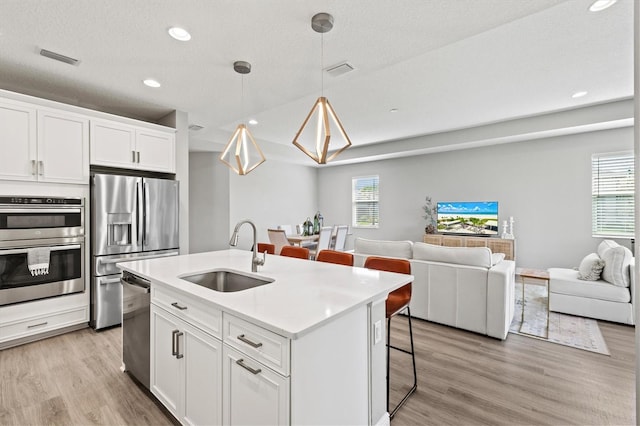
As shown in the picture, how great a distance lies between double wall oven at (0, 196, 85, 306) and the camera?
2.82m

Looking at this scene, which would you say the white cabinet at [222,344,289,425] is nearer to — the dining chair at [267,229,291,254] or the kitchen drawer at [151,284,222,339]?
the kitchen drawer at [151,284,222,339]

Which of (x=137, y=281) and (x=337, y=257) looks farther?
(x=337, y=257)

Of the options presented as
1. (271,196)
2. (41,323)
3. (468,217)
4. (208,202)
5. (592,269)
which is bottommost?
(41,323)

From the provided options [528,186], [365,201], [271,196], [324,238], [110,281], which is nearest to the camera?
[110,281]

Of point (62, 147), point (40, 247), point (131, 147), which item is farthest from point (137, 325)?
point (131, 147)

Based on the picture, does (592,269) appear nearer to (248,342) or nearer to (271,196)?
(248,342)

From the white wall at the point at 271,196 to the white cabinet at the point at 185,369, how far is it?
4.80m

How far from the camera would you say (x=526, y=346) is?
292 centimetres

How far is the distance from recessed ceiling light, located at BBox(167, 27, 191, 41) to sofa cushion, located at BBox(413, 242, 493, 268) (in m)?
3.16

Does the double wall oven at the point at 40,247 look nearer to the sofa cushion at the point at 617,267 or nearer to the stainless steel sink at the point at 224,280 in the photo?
the stainless steel sink at the point at 224,280

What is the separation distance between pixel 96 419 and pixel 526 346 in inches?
142

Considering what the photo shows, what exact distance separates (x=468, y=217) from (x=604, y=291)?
289 centimetres

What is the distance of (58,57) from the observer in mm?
2680

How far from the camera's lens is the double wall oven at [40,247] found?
9.24 ft
